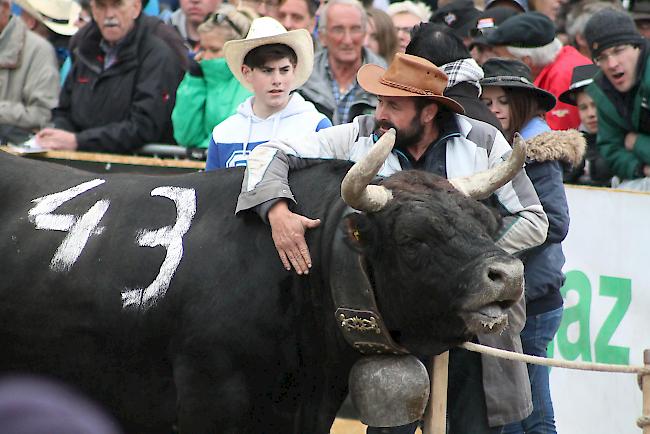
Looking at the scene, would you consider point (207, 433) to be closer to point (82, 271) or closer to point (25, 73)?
point (82, 271)

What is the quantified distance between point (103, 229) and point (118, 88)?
10.9 feet

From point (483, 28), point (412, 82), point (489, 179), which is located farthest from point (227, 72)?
point (489, 179)

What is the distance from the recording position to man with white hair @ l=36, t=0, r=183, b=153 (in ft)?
27.1

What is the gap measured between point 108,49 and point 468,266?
4697 millimetres

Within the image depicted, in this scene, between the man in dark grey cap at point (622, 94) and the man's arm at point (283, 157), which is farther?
the man in dark grey cap at point (622, 94)

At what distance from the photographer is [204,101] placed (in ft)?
26.3

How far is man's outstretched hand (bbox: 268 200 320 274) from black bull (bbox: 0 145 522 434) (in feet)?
0.28

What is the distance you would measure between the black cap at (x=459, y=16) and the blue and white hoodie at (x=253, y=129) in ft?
8.20

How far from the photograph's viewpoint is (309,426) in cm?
505

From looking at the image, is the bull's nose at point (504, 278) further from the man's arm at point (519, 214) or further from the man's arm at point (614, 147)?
the man's arm at point (614, 147)

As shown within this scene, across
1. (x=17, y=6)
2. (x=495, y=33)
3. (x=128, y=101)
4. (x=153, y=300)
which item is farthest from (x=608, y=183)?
(x=17, y=6)

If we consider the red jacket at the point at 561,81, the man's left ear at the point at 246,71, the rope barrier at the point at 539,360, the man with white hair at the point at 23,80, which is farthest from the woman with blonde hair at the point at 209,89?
the rope barrier at the point at 539,360

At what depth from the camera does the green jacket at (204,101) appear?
7.93 metres

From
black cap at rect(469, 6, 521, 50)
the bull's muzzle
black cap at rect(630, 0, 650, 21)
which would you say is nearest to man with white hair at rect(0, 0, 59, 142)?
black cap at rect(469, 6, 521, 50)
